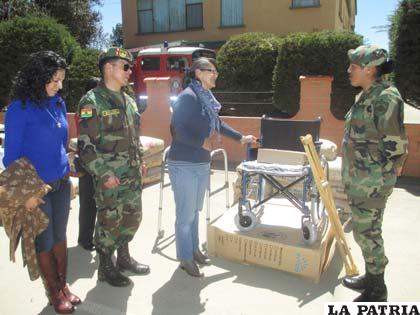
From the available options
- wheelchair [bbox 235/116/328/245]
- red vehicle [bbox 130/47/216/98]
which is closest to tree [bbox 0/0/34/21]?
red vehicle [bbox 130/47/216/98]

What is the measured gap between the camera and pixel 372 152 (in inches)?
112

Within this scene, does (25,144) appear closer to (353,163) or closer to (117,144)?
(117,144)

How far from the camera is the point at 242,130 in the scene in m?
8.03

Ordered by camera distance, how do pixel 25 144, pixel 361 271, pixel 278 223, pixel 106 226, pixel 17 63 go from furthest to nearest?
pixel 17 63 < pixel 278 223 < pixel 361 271 < pixel 106 226 < pixel 25 144

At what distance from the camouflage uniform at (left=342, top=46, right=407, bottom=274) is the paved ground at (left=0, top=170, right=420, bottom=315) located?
56 centimetres

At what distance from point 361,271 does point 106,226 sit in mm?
2305

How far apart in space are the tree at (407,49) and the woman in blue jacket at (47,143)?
19.5 ft

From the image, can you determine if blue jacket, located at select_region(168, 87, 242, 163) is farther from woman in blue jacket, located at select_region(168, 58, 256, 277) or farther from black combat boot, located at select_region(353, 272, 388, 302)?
black combat boot, located at select_region(353, 272, 388, 302)

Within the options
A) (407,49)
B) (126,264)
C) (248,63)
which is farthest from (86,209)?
(248,63)

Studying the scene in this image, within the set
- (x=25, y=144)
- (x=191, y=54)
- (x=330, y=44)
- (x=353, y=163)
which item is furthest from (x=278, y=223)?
(x=191, y=54)

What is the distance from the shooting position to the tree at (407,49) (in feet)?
21.6

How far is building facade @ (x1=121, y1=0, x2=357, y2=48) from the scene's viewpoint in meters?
15.4

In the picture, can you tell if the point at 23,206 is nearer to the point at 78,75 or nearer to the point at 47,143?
the point at 47,143

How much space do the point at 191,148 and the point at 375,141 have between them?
1409 mm
